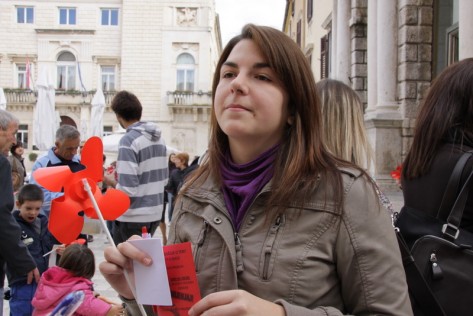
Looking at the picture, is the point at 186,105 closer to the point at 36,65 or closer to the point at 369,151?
the point at 36,65

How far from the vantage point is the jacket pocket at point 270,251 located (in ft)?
4.47

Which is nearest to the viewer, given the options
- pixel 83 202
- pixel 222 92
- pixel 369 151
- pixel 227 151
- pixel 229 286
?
pixel 229 286

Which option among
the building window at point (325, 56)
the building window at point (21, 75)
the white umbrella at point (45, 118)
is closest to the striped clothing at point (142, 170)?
the white umbrella at point (45, 118)

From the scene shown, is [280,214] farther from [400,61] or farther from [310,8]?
[310,8]

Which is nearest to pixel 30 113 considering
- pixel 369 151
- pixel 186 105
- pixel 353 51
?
pixel 186 105

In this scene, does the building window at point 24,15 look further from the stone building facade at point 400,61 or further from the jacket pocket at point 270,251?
the jacket pocket at point 270,251

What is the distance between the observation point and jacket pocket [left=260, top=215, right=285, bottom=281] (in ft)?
4.47

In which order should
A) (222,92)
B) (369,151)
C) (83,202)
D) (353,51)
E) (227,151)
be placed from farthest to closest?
(353,51)
(369,151)
(83,202)
(227,151)
(222,92)

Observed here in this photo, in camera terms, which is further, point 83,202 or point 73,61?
point 73,61

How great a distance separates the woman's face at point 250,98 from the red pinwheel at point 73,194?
1.93 feet

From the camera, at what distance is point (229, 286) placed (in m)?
1.40

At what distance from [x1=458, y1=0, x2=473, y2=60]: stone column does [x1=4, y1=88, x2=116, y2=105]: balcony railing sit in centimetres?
2922

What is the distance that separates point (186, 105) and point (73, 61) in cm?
Result: 868

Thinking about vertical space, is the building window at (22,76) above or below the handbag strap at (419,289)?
above
